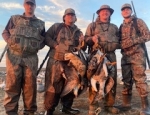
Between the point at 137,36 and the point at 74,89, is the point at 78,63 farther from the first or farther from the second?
the point at 137,36

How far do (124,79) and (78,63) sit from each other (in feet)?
7.25

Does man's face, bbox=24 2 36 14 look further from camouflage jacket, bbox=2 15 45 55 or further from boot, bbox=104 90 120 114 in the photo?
boot, bbox=104 90 120 114

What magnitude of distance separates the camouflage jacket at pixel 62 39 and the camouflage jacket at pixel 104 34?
366 millimetres

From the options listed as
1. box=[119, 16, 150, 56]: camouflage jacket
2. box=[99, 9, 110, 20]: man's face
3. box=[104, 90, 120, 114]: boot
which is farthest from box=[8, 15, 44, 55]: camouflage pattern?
box=[119, 16, 150, 56]: camouflage jacket

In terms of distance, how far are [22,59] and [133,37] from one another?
316cm

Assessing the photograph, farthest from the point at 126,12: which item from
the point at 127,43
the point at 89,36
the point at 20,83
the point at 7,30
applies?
the point at 20,83

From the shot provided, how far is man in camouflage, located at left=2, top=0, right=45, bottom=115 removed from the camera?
20.4 ft

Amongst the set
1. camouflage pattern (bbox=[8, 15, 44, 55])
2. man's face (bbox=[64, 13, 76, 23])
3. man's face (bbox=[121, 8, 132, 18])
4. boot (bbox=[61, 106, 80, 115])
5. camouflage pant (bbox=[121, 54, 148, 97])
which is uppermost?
man's face (bbox=[121, 8, 132, 18])

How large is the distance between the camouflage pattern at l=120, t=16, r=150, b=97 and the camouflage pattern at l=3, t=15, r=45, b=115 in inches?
101

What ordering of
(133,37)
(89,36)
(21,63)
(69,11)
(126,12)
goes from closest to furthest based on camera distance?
(21,63)
(69,11)
(89,36)
(133,37)
(126,12)

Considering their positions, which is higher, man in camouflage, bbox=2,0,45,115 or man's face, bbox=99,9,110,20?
man's face, bbox=99,9,110,20

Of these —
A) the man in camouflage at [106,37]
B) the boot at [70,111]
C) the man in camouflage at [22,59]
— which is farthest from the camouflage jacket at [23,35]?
the boot at [70,111]

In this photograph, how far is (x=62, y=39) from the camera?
6656 millimetres

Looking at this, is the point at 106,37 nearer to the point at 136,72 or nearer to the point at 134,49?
the point at 134,49
